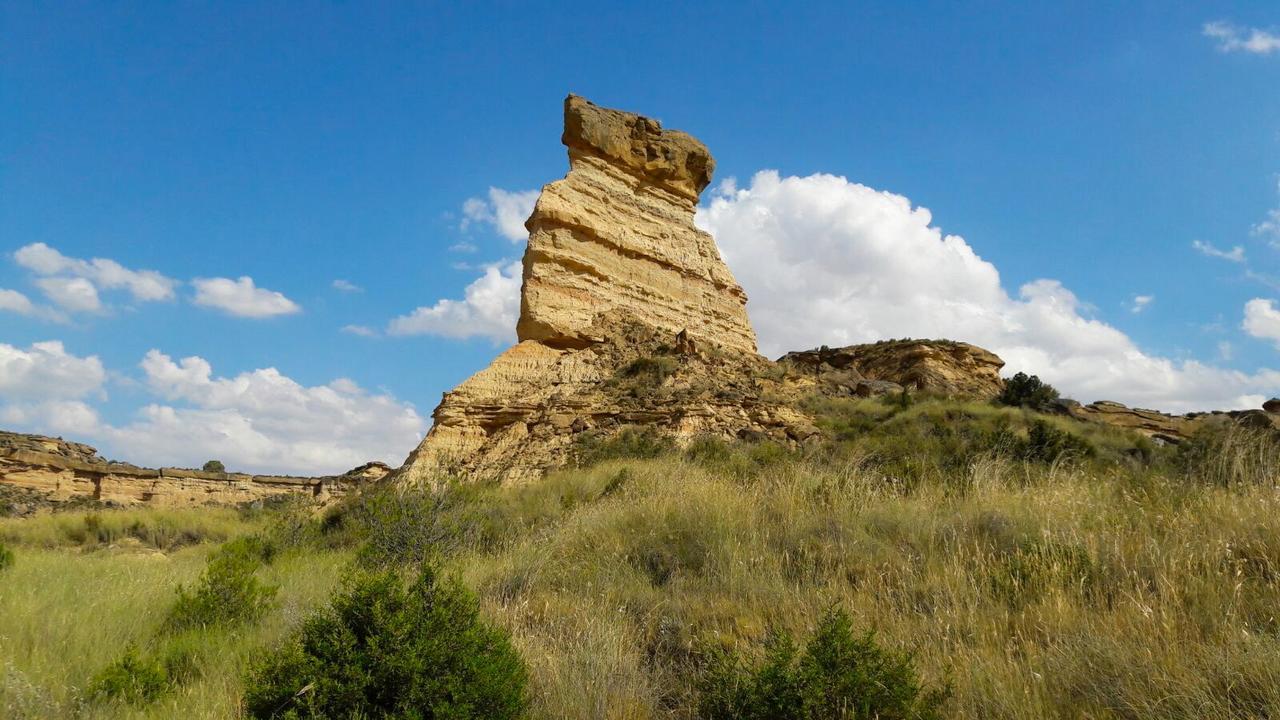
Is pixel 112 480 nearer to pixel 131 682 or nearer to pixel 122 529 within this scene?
pixel 122 529

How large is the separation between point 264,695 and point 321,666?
10.5 inches

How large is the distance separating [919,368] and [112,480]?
28513 millimetres

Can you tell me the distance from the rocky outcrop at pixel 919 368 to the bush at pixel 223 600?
→ 2104 centimetres

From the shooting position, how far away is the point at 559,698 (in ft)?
11.7

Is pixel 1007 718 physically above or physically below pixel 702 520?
below

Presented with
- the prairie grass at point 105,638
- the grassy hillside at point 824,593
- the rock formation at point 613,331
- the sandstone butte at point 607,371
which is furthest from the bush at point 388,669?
the sandstone butte at point 607,371

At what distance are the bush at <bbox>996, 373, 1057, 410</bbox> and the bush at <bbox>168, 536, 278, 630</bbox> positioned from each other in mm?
22813

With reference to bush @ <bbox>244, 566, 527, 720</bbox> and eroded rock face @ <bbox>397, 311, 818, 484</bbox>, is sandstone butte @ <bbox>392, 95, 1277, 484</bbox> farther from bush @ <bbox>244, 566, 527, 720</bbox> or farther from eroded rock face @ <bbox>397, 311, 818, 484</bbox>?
bush @ <bbox>244, 566, 527, 720</bbox>

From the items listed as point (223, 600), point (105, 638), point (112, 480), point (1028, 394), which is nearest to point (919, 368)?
point (1028, 394)

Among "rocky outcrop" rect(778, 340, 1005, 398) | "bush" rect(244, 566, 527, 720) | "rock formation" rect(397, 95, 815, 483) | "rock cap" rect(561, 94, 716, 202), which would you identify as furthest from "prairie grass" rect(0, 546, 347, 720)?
"rocky outcrop" rect(778, 340, 1005, 398)

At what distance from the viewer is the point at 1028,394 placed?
24.0 meters

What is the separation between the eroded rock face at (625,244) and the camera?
19.9m

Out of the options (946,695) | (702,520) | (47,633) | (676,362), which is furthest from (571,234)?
(946,695)

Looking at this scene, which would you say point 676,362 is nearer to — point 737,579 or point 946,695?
point 737,579
